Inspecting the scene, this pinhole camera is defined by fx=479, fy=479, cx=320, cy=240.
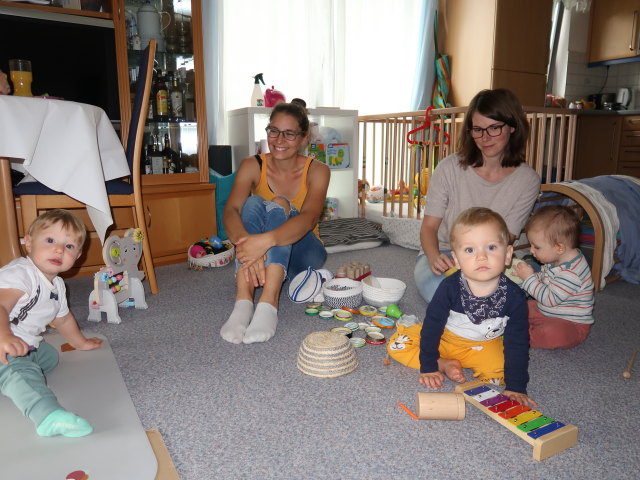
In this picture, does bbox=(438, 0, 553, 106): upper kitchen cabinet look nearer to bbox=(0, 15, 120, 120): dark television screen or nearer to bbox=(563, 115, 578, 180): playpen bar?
bbox=(563, 115, 578, 180): playpen bar

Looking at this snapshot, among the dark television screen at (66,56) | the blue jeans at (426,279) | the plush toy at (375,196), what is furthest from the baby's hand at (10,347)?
the plush toy at (375,196)

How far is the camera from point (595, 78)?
5.08 m

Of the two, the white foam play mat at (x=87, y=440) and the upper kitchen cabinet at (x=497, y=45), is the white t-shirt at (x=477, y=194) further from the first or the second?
the upper kitchen cabinet at (x=497, y=45)

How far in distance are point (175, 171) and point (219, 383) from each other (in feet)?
5.77

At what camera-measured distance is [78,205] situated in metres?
1.92

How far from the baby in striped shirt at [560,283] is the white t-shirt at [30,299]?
1.41m

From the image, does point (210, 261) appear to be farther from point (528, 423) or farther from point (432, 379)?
point (528, 423)

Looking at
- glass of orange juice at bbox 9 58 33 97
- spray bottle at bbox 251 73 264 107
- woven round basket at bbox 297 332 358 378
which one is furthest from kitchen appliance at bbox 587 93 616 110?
glass of orange juice at bbox 9 58 33 97

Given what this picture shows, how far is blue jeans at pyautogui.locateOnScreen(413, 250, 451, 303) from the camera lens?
1.81m

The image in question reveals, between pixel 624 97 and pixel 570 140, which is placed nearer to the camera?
pixel 570 140

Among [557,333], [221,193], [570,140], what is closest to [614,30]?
[570,140]

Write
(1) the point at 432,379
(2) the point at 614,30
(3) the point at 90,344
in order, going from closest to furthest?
(1) the point at 432,379
(3) the point at 90,344
(2) the point at 614,30

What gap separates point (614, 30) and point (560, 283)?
4.40m

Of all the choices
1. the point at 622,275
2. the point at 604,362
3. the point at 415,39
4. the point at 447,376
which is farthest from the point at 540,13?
the point at 447,376
